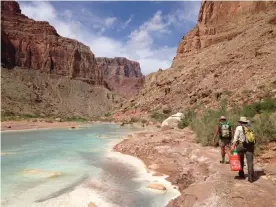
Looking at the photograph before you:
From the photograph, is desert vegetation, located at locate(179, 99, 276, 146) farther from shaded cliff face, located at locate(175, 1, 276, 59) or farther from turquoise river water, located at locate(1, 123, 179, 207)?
shaded cliff face, located at locate(175, 1, 276, 59)

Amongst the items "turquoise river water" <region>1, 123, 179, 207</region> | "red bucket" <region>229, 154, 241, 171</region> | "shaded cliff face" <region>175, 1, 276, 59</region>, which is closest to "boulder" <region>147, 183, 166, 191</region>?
"turquoise river water" <region>1, 123, 179, 207</region>

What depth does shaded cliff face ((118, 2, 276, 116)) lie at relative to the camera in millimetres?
27172

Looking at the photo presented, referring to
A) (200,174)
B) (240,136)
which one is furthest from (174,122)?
(240,136)

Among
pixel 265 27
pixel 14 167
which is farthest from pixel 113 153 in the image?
pixel 265 27

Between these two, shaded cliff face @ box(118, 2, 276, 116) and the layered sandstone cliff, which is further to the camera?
the layered sandstone cliff

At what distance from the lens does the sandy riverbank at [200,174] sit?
231 inches

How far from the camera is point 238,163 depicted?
7062mm

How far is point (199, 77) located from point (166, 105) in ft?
18.7

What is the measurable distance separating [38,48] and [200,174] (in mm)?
103385

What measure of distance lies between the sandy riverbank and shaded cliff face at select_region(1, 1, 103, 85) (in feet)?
270

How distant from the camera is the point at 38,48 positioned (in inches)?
4087

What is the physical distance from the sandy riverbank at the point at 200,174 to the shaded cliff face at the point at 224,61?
32.6ft

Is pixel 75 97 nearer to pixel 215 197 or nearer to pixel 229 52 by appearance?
pixel 229 52

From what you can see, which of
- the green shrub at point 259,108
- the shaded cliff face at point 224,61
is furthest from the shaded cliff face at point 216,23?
the green shrub at point 259,108
